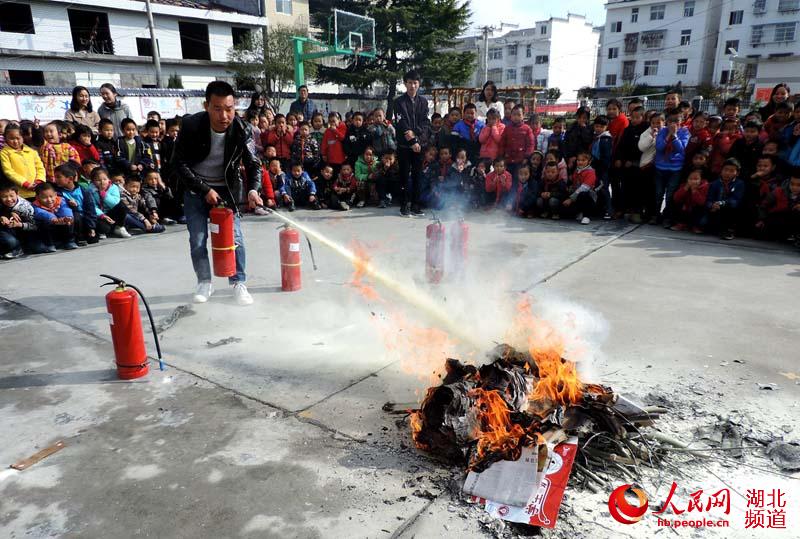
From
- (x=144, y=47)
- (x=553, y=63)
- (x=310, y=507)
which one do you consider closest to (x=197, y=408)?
(x=310, y=507)

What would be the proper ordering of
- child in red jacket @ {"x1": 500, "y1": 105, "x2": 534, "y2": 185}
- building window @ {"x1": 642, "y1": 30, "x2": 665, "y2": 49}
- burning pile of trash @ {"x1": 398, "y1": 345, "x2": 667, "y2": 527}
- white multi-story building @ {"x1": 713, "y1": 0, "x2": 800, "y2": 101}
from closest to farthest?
burning pile of trash @ {"x1": 398, "y1": 345, "x2": 667, "y2": 527} → child in red jacket @ {"x1": 500, "y1": 105, "x2": 534, "y2": 185} → white multi-story building @ {"x1": 713, "y1": 0, "x2": 800, "y2": 101} → building window @ {"x1": 642, "y1": 30, "x2": 665, "y2": 49}

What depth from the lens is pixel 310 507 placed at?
2.60 m

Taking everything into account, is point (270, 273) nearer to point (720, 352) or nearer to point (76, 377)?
point (76, 377)

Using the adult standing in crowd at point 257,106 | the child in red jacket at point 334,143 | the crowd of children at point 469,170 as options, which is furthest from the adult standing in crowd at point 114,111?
the child in red jacket at point 334,143

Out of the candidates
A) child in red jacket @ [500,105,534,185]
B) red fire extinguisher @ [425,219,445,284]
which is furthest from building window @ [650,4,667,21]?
red fire extinguisher @ [425,219,445,284]

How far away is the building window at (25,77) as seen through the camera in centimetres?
2945

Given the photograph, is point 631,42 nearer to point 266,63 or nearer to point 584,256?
point 266,63

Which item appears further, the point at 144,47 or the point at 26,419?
the point at 144,47

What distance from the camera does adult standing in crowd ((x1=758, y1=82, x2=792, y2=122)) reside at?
26.6 feet

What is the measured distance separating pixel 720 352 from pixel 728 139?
521 cm

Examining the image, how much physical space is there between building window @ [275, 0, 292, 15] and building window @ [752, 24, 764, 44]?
134 feet

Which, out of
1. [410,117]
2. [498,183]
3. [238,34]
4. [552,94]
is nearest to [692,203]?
[498,183]

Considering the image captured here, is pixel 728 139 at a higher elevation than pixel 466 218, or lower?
higher

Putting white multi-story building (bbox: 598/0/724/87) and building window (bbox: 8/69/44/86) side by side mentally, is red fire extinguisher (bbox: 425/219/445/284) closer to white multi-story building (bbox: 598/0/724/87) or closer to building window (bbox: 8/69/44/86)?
building window (bbox: 8/69/44/86)
